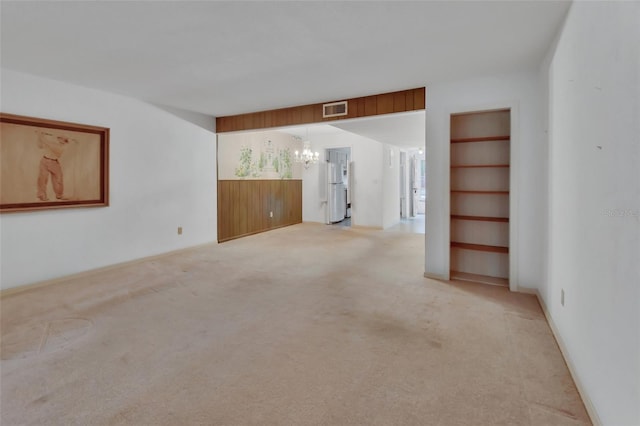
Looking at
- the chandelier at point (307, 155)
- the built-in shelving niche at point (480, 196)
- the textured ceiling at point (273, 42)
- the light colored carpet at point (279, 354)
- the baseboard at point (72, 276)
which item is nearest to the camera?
the light colored carpet at point (279, 354)

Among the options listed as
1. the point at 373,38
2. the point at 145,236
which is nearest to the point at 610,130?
the point at 373,38

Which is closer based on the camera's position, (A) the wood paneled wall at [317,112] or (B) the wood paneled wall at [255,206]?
(A) the wood paneled wall at [317,112]

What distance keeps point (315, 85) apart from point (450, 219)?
235 centimetres

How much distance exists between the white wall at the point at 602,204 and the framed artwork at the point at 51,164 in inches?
196

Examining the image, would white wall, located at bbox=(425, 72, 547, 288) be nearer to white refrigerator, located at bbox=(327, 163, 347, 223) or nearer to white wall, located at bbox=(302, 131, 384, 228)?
white wall, located at bbox=(302, 131, 384, 228)

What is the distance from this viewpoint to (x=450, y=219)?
4.03m

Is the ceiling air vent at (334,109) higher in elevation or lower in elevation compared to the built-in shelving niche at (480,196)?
higher

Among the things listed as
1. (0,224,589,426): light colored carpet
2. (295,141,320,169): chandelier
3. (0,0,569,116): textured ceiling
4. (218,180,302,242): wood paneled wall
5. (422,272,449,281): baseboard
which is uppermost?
(0,0,569,116): textured ceiling

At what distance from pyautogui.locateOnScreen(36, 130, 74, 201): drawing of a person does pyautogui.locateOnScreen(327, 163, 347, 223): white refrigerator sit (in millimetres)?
6277

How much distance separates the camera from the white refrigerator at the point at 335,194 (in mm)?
9297

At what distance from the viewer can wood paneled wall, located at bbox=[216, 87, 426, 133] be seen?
410cm

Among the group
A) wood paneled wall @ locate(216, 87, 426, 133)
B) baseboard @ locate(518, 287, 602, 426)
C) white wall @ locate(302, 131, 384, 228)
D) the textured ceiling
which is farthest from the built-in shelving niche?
white wall @ locate(302, 131, 384, 228)

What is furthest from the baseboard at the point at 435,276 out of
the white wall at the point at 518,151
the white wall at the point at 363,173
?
the white wall at the point at 363,173

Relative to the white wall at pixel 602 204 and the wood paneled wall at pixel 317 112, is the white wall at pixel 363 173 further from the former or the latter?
the white wall at pixel 602 204
